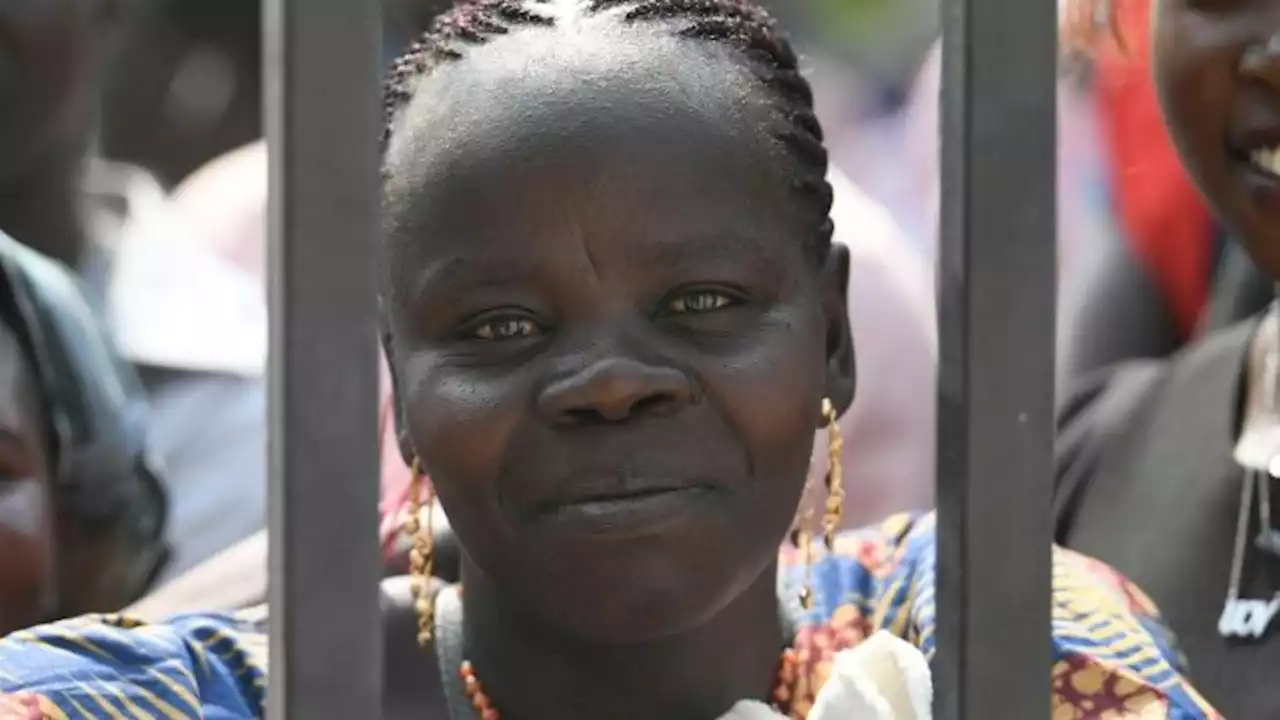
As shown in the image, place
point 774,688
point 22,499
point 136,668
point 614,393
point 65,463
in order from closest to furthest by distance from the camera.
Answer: point 614,393 < point 136,668 < point 774,688 < point 22,499 < point 65,463

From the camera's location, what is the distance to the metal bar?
0.75m

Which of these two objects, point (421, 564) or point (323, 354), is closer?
point (323, 354)

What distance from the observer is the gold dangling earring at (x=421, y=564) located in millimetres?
1124

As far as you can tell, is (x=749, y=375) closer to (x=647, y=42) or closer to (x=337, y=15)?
(x=647, y=42)

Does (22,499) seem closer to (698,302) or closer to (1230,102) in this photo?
(698,302)

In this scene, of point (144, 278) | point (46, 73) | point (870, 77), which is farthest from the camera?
point (870, 77)

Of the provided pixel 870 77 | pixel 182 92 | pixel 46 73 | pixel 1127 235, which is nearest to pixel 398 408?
pixel 46 73

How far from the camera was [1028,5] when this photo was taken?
2.46 feet

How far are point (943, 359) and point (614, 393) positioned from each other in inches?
8.7

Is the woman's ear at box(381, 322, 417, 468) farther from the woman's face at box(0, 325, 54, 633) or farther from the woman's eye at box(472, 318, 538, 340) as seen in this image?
the woman's face at box(0, 325, 54, 633)

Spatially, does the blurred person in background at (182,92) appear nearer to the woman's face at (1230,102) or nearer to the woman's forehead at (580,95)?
the woman's face at (1230,102)

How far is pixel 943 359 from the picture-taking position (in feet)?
2.54

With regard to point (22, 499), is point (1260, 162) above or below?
above

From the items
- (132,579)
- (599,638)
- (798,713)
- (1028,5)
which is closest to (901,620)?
(798,713)
